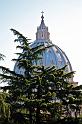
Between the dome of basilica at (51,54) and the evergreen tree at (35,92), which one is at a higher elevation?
the dome of basilica at (51,54)

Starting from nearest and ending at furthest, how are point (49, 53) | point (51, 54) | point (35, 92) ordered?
1. point (35, 92)
2. point (51, 54)
3. point (49, 53)

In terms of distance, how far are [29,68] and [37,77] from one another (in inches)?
40.5

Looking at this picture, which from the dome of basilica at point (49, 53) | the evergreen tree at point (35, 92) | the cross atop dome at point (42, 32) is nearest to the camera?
the evergreen tree at point (35, 92)

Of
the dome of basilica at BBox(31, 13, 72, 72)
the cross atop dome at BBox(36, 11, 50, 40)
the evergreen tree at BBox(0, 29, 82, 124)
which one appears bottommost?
the evergreen tree at BBox(0, 29, 82, 124)

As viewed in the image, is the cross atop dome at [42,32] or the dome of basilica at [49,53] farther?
the cross atop dome at [42,32]

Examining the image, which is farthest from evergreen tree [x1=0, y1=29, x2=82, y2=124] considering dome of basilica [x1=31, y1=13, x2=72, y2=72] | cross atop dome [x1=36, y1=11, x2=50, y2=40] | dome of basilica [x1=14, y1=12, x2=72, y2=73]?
cross atop dome [x1=36, y1=11, x2=50, y2=40]

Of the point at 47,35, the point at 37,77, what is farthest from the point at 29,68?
the point at 47,35

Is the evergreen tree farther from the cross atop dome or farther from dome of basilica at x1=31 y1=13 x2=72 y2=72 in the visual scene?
the cross atop dome

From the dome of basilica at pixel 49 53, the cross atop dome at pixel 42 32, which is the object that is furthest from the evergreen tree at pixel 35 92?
the cross atop dome at pixel 42 32

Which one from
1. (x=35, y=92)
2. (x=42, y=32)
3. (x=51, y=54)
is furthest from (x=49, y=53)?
(x=35, y=92)

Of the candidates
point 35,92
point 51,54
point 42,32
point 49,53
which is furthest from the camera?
point 42,32

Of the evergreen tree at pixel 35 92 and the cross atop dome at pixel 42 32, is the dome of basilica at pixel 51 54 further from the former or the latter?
the evergreen tree at pixel 35 92

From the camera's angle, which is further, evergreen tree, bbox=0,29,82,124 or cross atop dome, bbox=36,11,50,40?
cross atop dome, bbox=36,11,50,40

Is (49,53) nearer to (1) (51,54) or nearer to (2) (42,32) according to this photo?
(1) (51,54)
